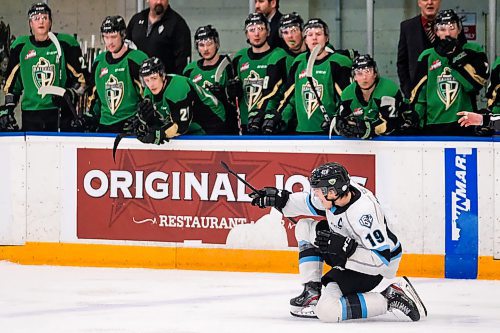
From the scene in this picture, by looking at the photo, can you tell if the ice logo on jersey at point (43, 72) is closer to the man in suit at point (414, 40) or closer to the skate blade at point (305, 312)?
the man in suit at point (414, 40)

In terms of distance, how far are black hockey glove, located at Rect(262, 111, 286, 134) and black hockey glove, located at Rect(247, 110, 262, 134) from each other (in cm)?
6

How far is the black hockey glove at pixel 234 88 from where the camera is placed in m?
8.02

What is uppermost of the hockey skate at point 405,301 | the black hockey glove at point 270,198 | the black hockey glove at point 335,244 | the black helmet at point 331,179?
the black helmet at point 331,179

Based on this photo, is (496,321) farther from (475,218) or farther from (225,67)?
(225,67)

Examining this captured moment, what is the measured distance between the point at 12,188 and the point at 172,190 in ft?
3.58

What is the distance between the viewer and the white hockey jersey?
5.89m

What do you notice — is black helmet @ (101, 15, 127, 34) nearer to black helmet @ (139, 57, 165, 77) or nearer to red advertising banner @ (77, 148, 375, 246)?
black helmet @ (139, 57, 165, 77)

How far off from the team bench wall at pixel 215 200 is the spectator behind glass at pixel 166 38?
895 mm

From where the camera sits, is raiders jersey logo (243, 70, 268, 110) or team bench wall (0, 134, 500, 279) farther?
raiders jersey logo (243, 70, 268, 110)

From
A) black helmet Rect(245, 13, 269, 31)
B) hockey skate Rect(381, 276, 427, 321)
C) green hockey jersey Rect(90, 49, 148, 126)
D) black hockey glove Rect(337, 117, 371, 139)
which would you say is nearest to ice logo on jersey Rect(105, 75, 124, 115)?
green hockey jersey Rect(90, 49, 148, 126)

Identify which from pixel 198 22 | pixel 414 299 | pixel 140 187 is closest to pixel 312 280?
pixel 414 299

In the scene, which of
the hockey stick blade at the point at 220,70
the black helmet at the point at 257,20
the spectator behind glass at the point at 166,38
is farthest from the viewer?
the spectator behind glass at the point at 166,38

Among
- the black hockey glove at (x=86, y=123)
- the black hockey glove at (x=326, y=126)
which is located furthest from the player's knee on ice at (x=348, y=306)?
the black hockey glove at (x=86, y=123)

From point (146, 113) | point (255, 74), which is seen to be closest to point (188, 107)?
point (146, 113)
